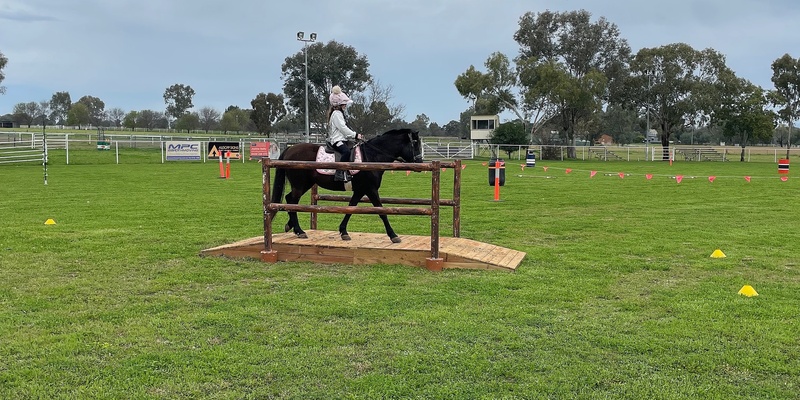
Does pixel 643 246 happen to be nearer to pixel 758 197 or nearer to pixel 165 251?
pixel 165 251

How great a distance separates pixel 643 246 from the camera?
8758 mm

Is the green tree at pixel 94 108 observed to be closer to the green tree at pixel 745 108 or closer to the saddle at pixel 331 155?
the green tree at pixel 745 108

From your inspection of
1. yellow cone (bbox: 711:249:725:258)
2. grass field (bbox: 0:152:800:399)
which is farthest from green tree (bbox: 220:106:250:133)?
yellow cone (bbox: 711:249:725:258)

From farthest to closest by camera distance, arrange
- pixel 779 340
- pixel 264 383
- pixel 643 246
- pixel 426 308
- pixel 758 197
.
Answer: pixel 758 197 → pixel 643 246 → pixel 426 308 → pixel 779 340 → pixel 264 383

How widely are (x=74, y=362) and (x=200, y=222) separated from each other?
7154 mm

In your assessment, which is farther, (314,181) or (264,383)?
(314,181)

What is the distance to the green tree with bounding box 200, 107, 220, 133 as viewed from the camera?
10588 cm

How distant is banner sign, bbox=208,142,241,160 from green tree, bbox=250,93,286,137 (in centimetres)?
4909

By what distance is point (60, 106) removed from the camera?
132 meters

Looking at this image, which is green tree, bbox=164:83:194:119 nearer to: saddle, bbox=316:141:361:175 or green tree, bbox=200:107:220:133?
green tree, bbox=200:107:220:133

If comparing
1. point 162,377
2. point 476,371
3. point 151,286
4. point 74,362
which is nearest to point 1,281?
point 151,286

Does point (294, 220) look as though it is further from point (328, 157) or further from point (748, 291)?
point (748, 291)

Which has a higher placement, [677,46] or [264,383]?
[677,46]

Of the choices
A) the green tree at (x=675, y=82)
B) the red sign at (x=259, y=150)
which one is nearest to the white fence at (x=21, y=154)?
the red sign at (x=259, y=150)
